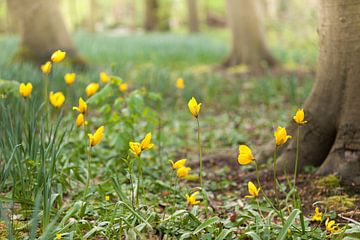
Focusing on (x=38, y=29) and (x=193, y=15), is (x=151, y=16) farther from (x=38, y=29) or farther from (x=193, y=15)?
(x=38, y=29)

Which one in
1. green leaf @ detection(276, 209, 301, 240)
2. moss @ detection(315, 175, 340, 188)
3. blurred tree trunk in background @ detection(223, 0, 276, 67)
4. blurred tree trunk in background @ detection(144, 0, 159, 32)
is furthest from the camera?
blurred tree trunk in background @ detection(144, 0, 159, 32)

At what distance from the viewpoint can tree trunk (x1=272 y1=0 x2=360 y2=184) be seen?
279 cm

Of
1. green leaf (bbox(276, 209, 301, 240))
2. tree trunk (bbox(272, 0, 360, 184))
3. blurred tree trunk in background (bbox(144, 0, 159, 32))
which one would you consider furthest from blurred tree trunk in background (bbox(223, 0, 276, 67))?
blurred tree trunk in background (bbox(144, 0, 159, 32))

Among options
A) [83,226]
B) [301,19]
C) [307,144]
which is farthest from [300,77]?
[301,19]

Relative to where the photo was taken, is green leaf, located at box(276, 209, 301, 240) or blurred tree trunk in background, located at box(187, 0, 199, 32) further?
blurred tree trunk in background, located at box(187, 0, 199, 32)

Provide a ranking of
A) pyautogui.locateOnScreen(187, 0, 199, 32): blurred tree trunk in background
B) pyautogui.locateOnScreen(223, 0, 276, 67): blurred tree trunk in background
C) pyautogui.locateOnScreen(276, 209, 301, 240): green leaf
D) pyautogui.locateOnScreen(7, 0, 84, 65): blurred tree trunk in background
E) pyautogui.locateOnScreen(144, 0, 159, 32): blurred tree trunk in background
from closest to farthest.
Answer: pyautogui.locateOnScreen(276, 209, 301, 240): green leaf
pyautogui.locateOnScreen(7, 0, 84, 65): blurred tree trunk in background
pyautogui.locateOnScreen(223, 0, 276, 67): blurred tree trunk in background
pyautogui.locateOnScreen(187, 0, 199, 32): blurred tree trunk in background
pyautogui.locateOnScreen(144, 0, 159, 32): blurred tree trunk in background

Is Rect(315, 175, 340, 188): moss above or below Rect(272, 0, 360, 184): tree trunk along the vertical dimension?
below

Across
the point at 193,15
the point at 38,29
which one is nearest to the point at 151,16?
the point at 193,15

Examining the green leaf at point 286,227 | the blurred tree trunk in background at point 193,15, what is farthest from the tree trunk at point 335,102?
the blurred tree trunk in background at point 193,15

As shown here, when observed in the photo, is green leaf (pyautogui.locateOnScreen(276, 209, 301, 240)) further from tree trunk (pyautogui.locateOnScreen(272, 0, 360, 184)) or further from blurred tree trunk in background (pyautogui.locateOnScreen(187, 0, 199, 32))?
blurred tree trunk in background (pyautogui.locateOnScreen(187, 0, 199, 32))

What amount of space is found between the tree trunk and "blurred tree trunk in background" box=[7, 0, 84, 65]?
517 centimetres

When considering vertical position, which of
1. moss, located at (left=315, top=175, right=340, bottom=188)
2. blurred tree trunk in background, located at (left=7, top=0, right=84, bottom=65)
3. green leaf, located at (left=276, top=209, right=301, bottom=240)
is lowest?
moss, located at (left=315, top=175, right=340, bottom=188)

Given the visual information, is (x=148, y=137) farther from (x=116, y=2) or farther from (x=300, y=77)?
(x=116, y=2)

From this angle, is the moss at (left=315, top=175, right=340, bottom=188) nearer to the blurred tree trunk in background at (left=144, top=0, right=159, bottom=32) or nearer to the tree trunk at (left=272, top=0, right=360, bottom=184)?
the tree trunk at (left=272, top=0, right=360, bottom=184)
